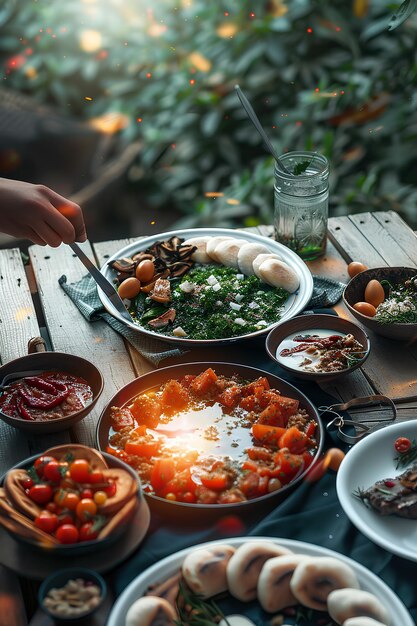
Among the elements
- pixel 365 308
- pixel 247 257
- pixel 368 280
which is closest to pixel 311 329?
pixel 365 308

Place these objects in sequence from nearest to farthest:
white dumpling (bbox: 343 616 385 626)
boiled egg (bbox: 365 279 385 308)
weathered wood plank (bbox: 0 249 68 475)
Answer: white dumpling (bbox: 343 616 385 626) < weathered wood plank (bbox: 0 249 68 475) < boiled egg (bbox: 365 279 385 308)

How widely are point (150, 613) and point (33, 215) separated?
1.32 metres

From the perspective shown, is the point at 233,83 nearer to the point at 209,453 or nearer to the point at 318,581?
the point at 209,453

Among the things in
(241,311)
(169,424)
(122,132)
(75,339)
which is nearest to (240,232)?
(241,311)

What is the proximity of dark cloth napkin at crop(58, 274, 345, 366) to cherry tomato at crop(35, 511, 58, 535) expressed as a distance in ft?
2.75

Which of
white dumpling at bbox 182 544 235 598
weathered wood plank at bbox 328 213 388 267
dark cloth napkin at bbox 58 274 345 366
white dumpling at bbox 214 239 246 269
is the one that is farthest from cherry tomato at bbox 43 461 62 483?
weathered wood plank at bbox 328 213 388 267

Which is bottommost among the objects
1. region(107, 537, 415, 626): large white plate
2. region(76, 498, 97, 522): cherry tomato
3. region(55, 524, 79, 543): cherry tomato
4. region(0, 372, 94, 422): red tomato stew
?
region(0, 372, 94, 422): red tomato stew

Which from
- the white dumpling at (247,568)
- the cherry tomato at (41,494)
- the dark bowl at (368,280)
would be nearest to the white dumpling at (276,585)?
the white dumpling at (247,568)

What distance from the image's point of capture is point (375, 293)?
8.42ft

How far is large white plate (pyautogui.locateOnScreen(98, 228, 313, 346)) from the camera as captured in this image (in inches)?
94.8

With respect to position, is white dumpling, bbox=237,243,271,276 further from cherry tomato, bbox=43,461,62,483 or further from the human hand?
cherry tomato, bbox=43,461,62,483

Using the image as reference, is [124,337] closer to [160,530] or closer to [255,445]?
[255,445]

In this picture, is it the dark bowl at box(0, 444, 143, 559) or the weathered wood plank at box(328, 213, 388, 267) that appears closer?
the dark bowl at box(0, 444, 143, 559)

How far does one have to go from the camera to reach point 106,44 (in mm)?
4730
